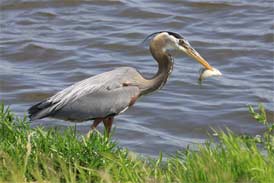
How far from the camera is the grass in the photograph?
529cm

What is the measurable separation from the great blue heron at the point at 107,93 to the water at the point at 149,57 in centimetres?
134

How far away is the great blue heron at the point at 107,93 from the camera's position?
763 cm

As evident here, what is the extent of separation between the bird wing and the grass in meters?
1.06

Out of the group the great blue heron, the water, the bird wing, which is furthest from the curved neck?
the water

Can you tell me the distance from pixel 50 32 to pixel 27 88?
2677 mm

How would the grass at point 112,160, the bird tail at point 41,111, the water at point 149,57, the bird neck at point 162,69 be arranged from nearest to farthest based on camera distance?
1. the grass at point 112,160
2. the bird tail at point 41,111
3. the bird neck at point 162,69
4. the water at point 149,57

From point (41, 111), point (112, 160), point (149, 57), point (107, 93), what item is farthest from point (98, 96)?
point (149, 57)

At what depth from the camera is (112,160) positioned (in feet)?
19.0

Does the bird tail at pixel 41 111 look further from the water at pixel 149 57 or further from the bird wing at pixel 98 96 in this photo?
the water at pixel 149 57

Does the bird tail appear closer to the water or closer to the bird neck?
the bird neck

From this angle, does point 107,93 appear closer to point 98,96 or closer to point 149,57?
point 98,96

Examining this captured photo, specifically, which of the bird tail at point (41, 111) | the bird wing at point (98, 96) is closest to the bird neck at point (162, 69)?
the bird wing at point (98, 96)

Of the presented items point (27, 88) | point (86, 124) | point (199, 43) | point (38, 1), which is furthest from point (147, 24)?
point (86, 124)

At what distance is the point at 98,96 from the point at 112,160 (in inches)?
84.3
